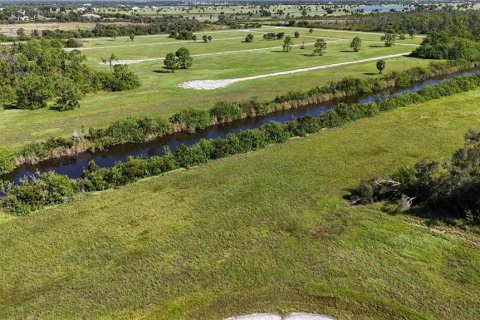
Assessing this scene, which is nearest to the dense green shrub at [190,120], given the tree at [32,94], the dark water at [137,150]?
the dark water at [137,150]

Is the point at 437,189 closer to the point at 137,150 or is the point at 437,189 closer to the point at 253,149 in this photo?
the point at 253,149

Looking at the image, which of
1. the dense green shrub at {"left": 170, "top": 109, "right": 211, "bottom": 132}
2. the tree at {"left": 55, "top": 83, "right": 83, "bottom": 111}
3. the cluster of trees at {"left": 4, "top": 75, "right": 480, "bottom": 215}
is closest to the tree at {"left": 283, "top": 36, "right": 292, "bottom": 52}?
the dense green shrub at {"left": 170, "top": 109, "right": 211, "bottom": 132}

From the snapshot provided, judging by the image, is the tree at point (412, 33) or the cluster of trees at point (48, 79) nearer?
the cluster of trees at point (48, 79)

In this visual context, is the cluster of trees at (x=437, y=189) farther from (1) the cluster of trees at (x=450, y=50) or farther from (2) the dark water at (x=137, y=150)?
(1) the cluster of trees at (x=450, y=50)

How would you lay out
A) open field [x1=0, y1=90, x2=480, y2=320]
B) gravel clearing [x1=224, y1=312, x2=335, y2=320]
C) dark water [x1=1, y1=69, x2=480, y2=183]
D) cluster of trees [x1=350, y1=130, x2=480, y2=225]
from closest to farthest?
gravel clearing [x1=224, y1=312, x2=335, y2=320] < open field [x1=0, y1=90, x2=480, y2=320] < cluster of trees [x1=350, y1=130, x2=480, y2=225] < dark water [x1=1, y1=69, x2=480, y2=183]

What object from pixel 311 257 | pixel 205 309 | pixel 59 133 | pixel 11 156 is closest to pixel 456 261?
pixel 311 257

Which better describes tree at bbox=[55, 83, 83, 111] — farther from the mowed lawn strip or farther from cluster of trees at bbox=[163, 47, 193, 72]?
cluster of trees at bbox=[163, 47, 193, 72]

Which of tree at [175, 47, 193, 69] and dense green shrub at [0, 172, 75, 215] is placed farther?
tree at [175, 47, 193, 69]
